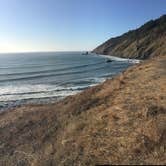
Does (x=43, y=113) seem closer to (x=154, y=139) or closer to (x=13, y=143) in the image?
(x=13, y=143)

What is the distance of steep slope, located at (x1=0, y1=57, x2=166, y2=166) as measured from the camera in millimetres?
7742

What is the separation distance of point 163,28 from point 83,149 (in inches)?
4499

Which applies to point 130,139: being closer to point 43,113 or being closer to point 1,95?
point 43,113

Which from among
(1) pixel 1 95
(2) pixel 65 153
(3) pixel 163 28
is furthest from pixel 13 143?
A: (3) pixel 163 28

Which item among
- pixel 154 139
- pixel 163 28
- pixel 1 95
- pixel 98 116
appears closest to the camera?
pixel 154 139

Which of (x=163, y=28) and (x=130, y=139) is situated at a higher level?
(x=163, y=28)

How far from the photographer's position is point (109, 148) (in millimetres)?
8109

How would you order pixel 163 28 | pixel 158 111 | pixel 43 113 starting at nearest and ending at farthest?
pixel 158 111, pixel 43 113, pixel 163 28

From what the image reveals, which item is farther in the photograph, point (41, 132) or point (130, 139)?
point (41, 132)

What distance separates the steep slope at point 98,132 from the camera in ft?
25.4

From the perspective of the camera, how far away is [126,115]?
1038 centimetres

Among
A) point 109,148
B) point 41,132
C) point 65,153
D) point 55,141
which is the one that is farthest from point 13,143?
point 109,148

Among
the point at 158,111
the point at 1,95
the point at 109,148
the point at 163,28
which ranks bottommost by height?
the point at 1,95

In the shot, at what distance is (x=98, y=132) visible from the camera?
31.6 ft
